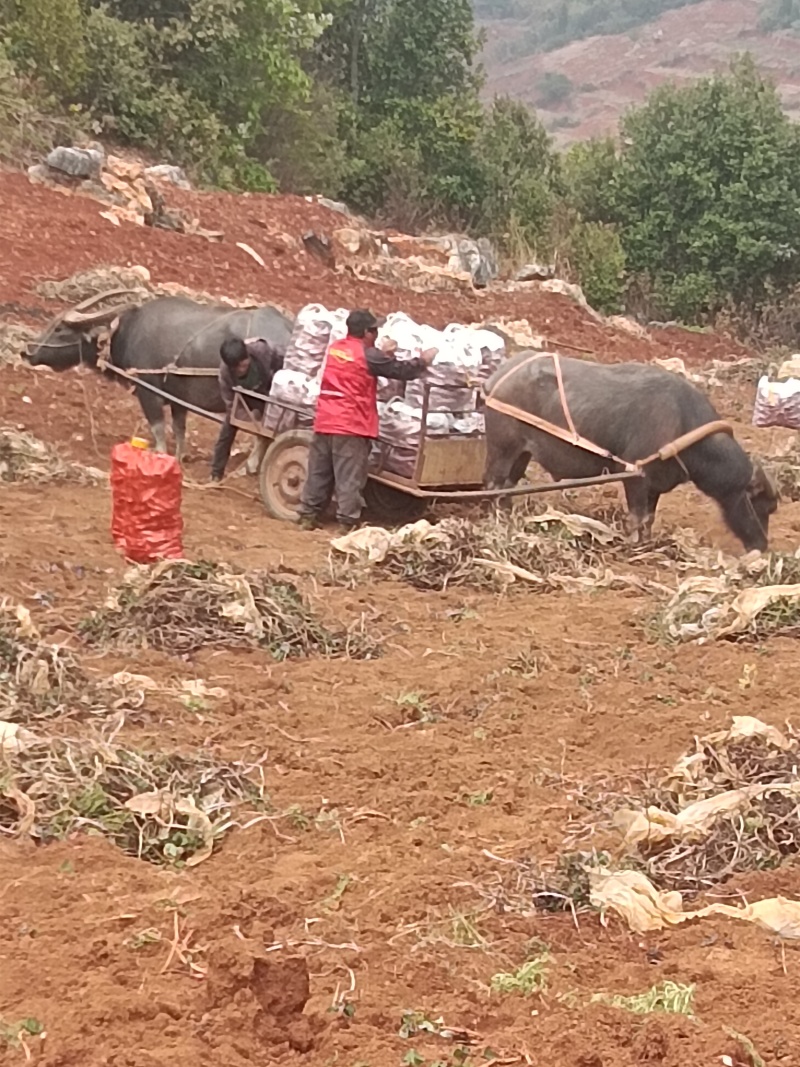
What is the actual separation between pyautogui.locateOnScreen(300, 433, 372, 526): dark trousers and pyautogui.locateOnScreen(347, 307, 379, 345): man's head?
68 centimetres

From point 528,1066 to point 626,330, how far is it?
21373 mm

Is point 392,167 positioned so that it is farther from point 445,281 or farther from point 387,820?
point 387,820

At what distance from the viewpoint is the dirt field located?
3.47 metres

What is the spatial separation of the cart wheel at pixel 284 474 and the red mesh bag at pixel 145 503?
6.19ft

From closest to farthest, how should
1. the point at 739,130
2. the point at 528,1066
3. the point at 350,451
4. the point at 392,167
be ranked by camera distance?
the point at 528,1066 < the point at 350,451 < the point at 739,130 < the point at 392,167

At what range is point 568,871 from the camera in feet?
14.7

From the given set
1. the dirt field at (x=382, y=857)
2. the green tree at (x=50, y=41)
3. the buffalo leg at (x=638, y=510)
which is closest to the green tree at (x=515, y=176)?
the green tree at (x=50, y=41)

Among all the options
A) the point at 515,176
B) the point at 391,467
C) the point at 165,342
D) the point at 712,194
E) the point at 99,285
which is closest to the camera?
the point at 391,467

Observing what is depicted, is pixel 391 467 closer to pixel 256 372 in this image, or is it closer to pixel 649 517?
pixel 256 372

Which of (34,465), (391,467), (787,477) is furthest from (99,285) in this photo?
(787,477)

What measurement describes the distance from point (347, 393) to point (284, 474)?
1146 mm

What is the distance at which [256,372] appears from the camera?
431 inches

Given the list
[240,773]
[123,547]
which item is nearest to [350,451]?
[123,547]

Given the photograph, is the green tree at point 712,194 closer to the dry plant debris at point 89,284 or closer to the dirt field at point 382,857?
the dry plant debris at point 89,284
